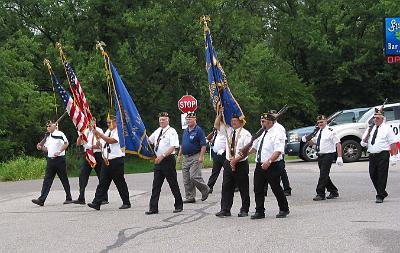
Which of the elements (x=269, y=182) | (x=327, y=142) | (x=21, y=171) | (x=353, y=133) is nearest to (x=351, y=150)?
(x=353, y=133)

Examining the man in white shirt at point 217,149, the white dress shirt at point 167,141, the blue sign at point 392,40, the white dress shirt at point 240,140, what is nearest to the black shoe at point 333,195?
the man in white shirt at point 217,149

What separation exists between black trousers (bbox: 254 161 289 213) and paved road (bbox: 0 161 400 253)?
28cm

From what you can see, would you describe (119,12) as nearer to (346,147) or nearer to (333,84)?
(333,84)

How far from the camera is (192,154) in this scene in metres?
13.4

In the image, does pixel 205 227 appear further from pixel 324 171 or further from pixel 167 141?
pixel 324 171

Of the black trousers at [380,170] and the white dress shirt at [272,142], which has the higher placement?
the white dress shirt at [272,142]

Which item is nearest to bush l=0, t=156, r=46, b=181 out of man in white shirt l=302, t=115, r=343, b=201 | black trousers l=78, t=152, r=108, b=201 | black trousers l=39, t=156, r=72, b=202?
black trousers l=39, t=156, r=72, b=202

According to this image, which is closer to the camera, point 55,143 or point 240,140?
point 240,140

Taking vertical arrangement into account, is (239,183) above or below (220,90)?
below

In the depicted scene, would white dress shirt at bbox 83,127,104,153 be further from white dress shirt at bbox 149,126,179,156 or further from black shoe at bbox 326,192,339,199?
black shoe at bbox 326,192,339,199

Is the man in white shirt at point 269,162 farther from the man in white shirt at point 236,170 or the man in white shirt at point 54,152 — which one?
the man in white shirt at point 54,152

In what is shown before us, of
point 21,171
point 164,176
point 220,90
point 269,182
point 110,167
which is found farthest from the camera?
point 21,171

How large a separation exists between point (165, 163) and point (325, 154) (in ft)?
11.2

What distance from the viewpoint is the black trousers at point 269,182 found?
35.4ft
